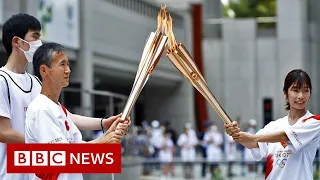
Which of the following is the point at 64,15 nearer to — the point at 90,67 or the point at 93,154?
the point at 90,67

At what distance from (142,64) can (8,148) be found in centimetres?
100

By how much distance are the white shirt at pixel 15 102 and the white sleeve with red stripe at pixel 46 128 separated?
0.44m

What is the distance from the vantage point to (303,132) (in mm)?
5559

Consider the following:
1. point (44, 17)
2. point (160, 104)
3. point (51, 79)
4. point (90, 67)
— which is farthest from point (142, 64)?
point (160, 104)

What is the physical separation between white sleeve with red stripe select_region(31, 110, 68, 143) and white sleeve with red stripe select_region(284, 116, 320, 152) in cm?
184

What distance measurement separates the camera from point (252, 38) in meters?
40.1

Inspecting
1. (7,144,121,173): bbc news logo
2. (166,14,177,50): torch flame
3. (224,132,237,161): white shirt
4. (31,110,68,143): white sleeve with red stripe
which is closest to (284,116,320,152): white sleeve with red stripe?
(166,14,177,50): torch flame

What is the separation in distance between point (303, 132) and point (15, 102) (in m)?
2.04

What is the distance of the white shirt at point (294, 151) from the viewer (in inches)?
219

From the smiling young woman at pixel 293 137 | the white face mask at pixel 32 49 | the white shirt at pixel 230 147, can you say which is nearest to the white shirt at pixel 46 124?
the white face mask at pixel 32 49

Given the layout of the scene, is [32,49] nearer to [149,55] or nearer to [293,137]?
[149,55]

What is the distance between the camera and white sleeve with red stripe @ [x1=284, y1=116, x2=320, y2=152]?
5.54 meters

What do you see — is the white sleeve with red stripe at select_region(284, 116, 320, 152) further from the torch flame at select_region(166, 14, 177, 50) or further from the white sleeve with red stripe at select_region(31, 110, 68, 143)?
the white sleeve with red stripe at select_region(31, 110, 68, 143)

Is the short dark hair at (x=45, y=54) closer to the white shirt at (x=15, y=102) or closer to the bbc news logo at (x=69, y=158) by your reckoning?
the white shirt at (x=15, y=102)
